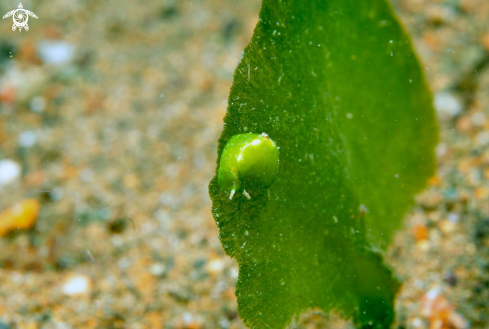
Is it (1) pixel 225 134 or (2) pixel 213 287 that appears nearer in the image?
(1) pixel 225 134

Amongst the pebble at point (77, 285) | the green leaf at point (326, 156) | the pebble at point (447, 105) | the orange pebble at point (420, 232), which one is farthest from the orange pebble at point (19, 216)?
the pebble at point (447, 105)

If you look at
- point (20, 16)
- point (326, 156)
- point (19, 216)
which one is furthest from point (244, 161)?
point (20, 16)

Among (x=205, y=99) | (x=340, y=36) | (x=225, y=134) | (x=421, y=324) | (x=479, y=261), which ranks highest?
(x=205, y=99)

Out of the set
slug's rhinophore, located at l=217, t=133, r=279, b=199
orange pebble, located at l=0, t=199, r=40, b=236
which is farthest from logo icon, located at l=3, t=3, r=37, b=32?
slug's rhinophore, located at l=217, t=133, r=279, b=199

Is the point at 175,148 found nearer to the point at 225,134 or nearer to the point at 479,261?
the point at 225,134

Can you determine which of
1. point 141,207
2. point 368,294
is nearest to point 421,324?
point 368,294

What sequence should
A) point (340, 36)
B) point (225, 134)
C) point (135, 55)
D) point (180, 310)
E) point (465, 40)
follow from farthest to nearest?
point (135, 55) < point (465, 40) < point (180, 310) < point (340, 36) < point (225, 134)

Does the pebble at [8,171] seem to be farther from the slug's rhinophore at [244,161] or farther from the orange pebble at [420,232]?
the orange pebble at [420,232]

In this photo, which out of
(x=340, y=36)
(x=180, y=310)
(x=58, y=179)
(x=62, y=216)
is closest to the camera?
(x=340, y=36)
